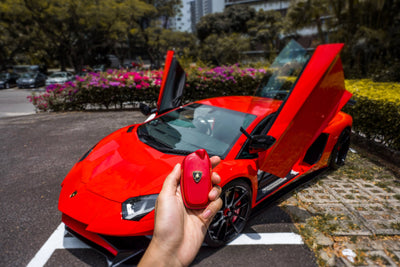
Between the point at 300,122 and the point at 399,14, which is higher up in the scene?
the point at 399,14

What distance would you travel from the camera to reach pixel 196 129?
3.41 meters

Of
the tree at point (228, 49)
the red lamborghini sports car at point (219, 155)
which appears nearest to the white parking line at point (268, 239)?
the red lamborghini sports car at point (219, 155)

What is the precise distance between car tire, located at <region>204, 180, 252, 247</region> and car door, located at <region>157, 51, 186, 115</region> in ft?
6.55

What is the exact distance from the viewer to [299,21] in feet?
58.6

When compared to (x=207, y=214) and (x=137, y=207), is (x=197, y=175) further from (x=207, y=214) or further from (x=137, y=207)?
(x=137, y=207)

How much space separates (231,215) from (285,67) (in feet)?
6.96

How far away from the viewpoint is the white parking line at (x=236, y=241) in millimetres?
2588

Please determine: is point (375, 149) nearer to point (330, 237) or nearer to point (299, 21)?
point (330, 237)

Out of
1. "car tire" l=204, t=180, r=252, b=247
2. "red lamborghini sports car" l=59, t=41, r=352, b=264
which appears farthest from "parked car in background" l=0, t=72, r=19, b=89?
"car tire" l=204, t=180, r=252, b=247

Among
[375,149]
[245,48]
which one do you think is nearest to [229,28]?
[245,48]

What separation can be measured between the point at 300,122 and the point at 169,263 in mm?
2113

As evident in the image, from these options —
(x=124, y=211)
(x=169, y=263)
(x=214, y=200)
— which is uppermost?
(x=214, y=200)

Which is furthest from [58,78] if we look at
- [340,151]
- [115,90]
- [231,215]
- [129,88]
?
[231,215]

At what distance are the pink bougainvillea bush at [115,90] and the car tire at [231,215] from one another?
318 inches
